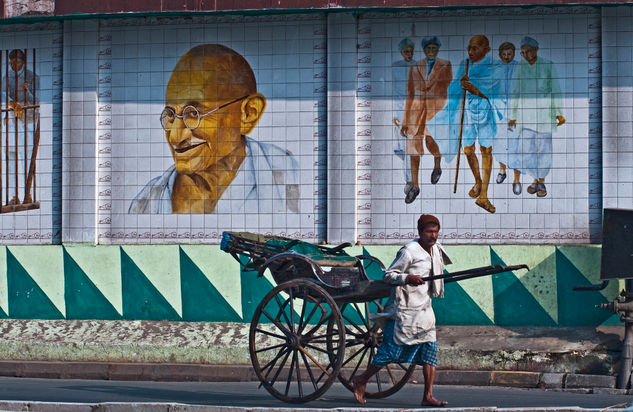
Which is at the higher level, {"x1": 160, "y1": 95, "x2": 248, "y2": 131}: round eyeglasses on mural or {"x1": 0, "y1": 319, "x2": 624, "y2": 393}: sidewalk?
{"x1": 160, "y1": 95, "x2": 248, "y2": 131}: round eyeglasses on mural

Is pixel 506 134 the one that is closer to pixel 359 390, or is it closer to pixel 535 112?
pixel 535 112

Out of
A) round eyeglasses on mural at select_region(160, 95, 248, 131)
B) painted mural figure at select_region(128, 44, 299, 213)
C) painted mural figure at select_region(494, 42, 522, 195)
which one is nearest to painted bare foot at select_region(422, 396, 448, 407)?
painted mural figure at select_region(494, 42, 522, 195)

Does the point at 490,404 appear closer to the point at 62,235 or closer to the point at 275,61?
the point at 275,61

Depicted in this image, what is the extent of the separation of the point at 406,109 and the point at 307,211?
1845 millimetres

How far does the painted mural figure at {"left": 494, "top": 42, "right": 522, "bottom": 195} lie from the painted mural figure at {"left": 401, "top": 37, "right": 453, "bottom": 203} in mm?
689

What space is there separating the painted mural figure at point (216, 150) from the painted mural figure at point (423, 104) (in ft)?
5.05

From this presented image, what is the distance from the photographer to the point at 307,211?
12.6 metres

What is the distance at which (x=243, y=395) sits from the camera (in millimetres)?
10000

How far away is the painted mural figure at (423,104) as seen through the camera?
12477 millimetres

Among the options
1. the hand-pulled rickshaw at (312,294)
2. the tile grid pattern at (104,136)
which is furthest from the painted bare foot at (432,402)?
the tile grid pattern at (104,136)

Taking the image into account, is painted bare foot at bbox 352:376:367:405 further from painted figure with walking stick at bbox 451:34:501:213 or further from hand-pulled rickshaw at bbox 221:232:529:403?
painted figure with walking stick at bbox 451:34:501:213

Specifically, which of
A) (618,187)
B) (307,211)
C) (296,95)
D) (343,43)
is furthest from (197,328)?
(618,187)

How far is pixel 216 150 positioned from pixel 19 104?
9.38ft

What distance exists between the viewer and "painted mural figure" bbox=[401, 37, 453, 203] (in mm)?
12477
